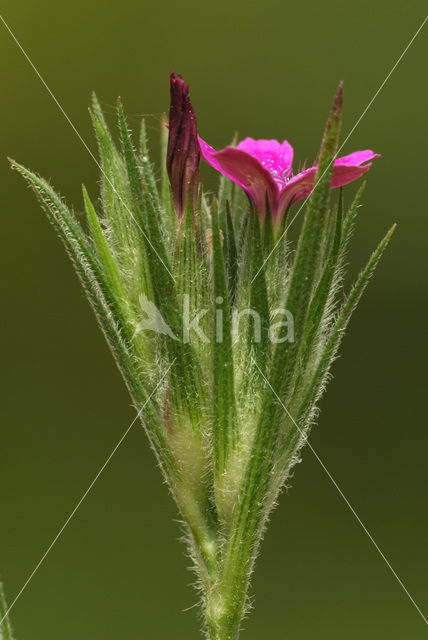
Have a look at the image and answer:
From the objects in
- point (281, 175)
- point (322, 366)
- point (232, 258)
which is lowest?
point (322, 366)

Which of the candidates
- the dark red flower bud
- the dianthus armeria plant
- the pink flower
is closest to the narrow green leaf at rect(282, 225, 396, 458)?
the dianthus armeria plant

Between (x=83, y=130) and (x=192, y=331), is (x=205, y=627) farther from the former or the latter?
(x=83, y=130)

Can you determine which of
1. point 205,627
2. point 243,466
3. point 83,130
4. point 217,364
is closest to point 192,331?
point 217,364

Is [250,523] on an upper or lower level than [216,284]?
lower

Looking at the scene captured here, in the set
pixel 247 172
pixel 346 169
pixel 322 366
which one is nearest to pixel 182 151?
pixel 247 172

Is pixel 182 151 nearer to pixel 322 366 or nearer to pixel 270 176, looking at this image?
pixel 270 176

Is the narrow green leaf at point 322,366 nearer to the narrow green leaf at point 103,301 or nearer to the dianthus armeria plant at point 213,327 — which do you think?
the dianthus armeria plant at point 213,327

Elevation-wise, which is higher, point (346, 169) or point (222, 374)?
point (346, 169)

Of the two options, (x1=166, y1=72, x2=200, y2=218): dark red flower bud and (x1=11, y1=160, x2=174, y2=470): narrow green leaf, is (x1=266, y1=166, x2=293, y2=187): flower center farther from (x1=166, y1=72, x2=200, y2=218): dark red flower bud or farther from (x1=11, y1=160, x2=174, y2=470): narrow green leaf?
(x1=11, y1=160, x2=174, y2=470): narrow green leaf
